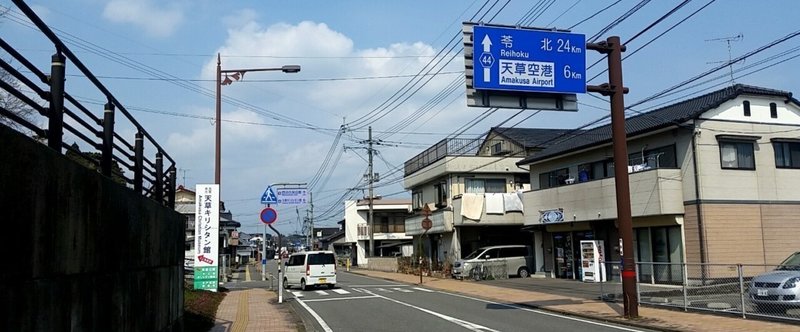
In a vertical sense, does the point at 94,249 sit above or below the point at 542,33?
below

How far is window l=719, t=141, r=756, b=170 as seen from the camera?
23977mm

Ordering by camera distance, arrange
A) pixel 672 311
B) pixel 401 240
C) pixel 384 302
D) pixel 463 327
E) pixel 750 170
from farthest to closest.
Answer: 1. pixel 401 240
2. pixel 750 170
3. pixel 384 302
4. pixel 672 311
5. pixel 463 327

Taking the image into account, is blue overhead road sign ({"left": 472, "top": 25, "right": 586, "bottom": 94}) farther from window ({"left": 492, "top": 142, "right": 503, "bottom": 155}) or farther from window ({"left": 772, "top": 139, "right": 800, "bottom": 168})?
window ({"left": 492, "top": 142, "right": 503, "bottom": 155})

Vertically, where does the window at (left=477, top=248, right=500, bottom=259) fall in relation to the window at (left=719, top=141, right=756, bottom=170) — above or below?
below

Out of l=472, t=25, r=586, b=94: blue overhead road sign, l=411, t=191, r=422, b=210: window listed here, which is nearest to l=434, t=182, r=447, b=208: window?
l=411, t=191, r=422, b=210: window

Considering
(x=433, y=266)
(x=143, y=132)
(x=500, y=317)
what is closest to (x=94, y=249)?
(x=143, y=132)

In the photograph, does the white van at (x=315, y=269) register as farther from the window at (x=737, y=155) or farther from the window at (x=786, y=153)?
the window at (x=786, y=153)

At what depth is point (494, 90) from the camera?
15.5m

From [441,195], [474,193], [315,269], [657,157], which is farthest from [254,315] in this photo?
[441,195]

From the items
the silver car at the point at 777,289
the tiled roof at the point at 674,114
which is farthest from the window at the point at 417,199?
the silver car at the point at 777,289

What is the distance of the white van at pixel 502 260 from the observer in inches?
1350

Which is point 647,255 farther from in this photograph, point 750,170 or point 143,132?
point 143,132

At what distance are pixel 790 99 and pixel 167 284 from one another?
81.5ft

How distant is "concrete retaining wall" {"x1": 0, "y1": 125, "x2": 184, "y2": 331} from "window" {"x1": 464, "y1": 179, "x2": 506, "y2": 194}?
107ft
